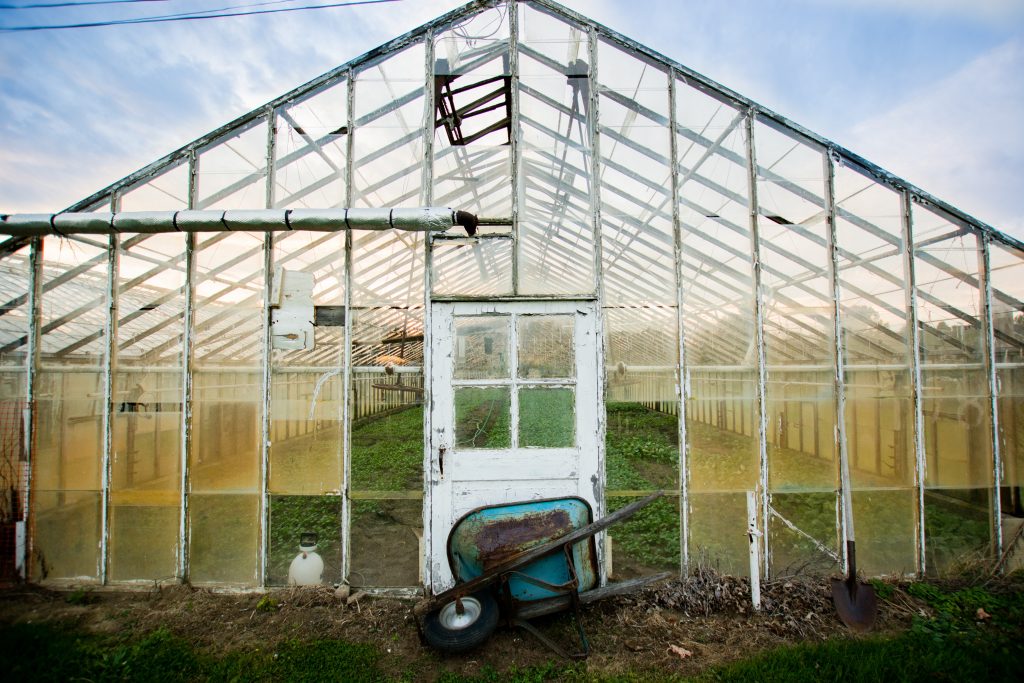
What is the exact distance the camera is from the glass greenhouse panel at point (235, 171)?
138 inches

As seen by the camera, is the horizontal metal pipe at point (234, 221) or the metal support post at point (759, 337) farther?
the metal support post at point (759, 337)

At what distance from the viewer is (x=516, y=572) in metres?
2.71

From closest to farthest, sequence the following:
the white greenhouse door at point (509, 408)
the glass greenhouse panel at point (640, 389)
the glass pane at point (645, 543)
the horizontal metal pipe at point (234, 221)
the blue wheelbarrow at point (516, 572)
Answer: the blue wheelbarrow at point (516, 572), the horizontal metal pipe at point (234, 221), the white greenhouse door at point (509, 408), the glass greenhouse panel at point (640, 389), the glass pane at point (645, 543)

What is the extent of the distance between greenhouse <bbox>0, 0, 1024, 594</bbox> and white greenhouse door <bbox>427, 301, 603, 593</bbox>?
0.02 m

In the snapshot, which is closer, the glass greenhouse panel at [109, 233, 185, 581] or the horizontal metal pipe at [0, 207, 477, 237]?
the horizontal metal pipe at [0, 207, 477, 237]

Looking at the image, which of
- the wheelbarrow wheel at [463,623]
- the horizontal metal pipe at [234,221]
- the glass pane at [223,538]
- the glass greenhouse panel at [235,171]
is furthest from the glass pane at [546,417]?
the glass greenhouse panel at [235,171]

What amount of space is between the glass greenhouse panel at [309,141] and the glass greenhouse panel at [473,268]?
0.98 metres

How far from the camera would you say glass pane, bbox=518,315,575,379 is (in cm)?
324

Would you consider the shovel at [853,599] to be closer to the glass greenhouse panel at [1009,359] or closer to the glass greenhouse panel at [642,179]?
the glass greenhouse panel at [1009,359]

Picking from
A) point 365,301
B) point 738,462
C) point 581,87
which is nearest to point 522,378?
point 365,301

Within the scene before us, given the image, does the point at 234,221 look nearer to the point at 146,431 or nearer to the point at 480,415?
the point at 146,431

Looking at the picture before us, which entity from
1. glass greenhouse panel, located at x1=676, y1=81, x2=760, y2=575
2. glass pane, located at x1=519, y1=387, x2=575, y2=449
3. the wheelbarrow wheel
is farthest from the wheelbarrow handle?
glass greenhouse panel, located at x1=676, y1=81, x2=760, y2=575

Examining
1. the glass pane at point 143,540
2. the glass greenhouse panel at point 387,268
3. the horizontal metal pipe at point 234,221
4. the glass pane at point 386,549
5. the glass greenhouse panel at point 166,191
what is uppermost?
the glass greenhouse panel at point 166,191

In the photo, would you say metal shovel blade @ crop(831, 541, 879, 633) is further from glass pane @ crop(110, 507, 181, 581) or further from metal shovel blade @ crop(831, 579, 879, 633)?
glass pane @ crop(110, 507, 181, 581)
